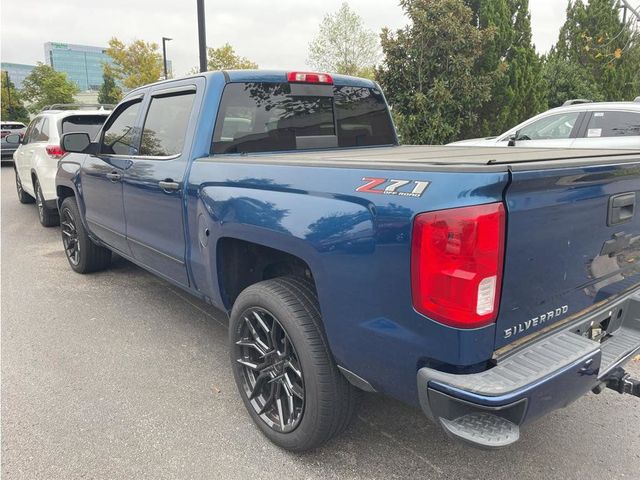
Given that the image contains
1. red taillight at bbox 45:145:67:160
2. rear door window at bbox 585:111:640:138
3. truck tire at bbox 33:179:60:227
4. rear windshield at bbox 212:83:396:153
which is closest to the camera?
rear windshield at bbox 212:83:396:153

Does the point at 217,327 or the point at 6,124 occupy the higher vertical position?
the point at 6,124

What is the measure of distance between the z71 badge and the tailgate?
11.9 inches

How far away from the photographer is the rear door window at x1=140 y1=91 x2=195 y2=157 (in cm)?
335

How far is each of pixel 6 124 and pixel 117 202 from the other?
22.1 m

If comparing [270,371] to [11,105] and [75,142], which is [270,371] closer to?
[75,142]

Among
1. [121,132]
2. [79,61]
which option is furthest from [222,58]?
[79,61]

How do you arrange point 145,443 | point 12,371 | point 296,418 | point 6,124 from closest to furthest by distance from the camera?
point 296,418 → point 145,443 → point 12,371 → point 6,124

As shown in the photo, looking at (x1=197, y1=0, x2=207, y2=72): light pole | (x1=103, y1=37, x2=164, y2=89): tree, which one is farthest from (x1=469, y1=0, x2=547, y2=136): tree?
(x1=103, y1=37, x2=164, y2=89): tree

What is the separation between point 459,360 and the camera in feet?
5.75

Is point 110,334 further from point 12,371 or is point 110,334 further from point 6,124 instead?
point 6,124

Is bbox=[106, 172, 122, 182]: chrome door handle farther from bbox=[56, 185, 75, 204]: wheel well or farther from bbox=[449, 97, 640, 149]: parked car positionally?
bbox=[449, 97, 640, 149]: parked car

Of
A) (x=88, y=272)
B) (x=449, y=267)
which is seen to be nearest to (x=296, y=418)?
(x=449, y=267)

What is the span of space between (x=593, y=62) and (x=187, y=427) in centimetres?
2240

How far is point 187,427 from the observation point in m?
2.79
